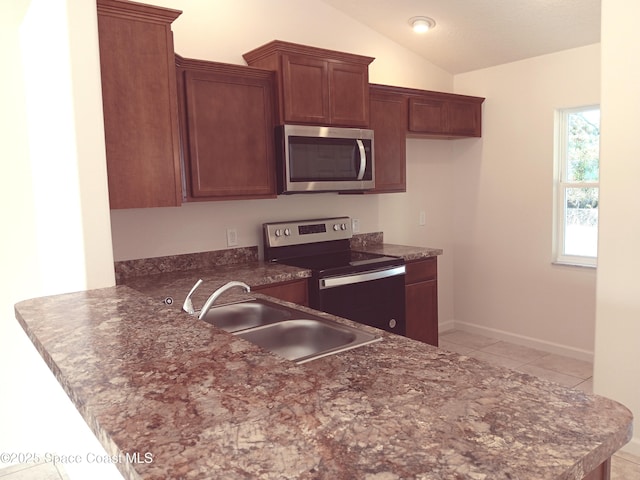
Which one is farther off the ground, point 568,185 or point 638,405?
point 568,185

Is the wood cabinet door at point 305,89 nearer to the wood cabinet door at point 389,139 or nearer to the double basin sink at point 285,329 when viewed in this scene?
the wood cabinet door at point 389,139

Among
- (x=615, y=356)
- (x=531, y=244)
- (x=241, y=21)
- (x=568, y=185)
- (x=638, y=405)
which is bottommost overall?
(x=638, y=405)

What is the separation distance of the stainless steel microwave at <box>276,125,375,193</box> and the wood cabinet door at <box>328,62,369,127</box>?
0.28ft

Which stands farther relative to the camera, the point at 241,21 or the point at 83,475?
the point at 241,21

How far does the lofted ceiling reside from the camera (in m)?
3.36

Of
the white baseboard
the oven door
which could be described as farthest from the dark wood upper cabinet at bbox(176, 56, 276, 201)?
the white baseboard

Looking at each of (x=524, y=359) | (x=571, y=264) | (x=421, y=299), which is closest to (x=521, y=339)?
(x=524, y=359)

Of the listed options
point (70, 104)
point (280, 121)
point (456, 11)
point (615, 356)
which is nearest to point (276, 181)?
point (280, 121)

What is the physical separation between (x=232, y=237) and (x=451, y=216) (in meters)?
2.42

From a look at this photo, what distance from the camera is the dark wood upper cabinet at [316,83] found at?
3.08 metres

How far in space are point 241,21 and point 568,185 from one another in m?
2.86

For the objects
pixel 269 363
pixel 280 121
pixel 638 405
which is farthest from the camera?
pixel 280 121

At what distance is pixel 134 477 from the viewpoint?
619 mm

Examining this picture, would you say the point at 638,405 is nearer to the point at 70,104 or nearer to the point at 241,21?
the point at 70,104
